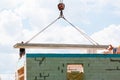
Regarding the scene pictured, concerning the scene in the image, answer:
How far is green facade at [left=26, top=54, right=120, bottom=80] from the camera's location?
51.6 m

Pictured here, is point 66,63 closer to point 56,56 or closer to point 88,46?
point 56,56

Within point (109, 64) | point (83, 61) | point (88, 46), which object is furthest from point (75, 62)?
point (88, 46)

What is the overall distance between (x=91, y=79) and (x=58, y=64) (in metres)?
4.67

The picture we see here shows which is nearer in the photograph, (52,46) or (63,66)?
(63,66)

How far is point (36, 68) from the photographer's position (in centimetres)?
5162

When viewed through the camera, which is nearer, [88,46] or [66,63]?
[66,63]

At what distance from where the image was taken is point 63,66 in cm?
5175

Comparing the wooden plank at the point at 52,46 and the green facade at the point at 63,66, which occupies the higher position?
the wooden plank at the point at 52,46

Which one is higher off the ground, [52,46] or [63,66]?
[52,46]

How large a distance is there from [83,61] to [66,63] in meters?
2.16

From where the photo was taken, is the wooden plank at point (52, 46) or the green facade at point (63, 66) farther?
the wooden plank at point (52, 46)

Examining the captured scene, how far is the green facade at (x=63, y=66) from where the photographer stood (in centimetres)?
5156

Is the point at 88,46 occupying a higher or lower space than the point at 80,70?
higher

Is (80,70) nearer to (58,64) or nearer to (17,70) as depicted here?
(58,64)
